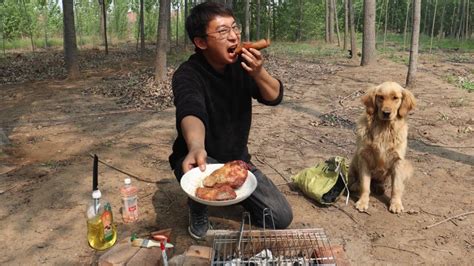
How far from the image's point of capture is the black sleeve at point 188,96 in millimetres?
2715

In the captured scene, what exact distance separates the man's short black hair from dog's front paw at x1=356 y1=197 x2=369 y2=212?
2.32 metres

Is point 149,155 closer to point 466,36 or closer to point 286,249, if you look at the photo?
point 286,249

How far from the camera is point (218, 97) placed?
10.5ft

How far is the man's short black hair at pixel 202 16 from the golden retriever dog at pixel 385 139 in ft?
6.12

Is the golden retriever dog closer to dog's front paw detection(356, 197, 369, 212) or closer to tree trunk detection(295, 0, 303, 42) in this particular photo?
dog's front paw detection(356, 197, 369, 212)

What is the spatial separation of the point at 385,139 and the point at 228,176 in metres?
2.10

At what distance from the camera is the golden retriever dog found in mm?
3844

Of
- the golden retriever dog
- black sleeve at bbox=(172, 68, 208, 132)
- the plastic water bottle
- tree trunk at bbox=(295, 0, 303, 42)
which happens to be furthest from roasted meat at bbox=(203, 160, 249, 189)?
tree trunk at bbox=(295, 0, 303, 42)

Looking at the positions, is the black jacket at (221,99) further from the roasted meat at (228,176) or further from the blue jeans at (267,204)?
the roasted meat at (228,176)

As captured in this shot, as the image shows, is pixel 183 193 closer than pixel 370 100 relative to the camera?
No

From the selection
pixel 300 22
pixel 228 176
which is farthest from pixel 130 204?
pixel 300 22

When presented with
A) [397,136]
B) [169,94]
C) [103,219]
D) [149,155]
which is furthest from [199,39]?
[169,94]

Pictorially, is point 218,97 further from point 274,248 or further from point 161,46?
point 161,46

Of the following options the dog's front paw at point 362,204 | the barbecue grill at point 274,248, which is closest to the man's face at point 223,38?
the barbecue grill at point 274,248
